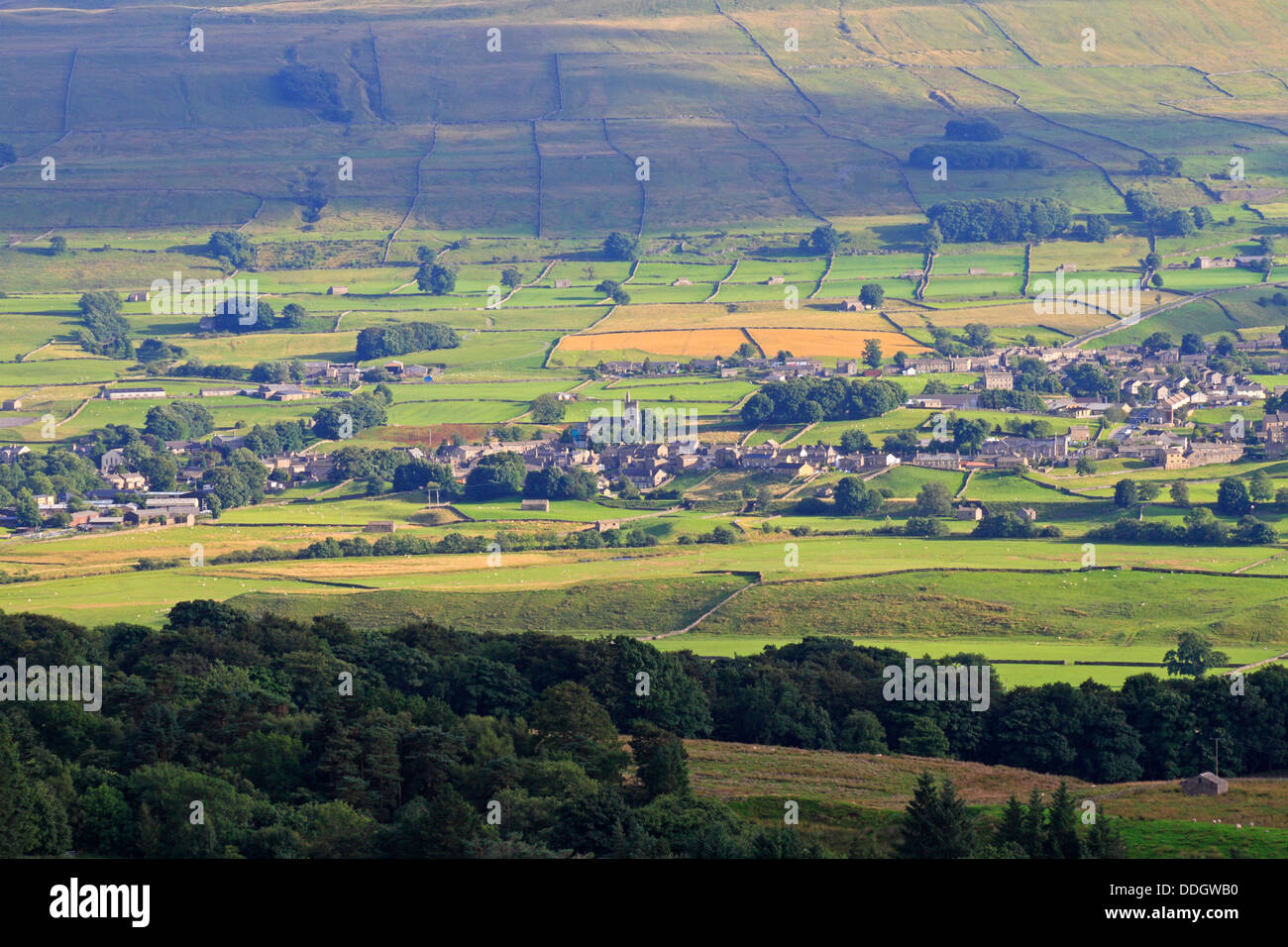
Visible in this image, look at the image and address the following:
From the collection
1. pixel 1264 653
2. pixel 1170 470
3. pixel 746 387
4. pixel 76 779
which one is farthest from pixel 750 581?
pixel 746 387

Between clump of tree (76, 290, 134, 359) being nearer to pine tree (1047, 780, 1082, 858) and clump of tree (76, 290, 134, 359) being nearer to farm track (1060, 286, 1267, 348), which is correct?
farm track (1060, 286, 1267, 348)

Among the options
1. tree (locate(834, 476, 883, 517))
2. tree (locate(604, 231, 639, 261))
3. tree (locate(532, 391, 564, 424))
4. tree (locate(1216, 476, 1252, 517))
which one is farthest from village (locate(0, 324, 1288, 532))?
tree (locate(604, 231, 639, 261))

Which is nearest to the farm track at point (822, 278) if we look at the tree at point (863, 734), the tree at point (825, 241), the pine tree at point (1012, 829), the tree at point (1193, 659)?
the tree at point (825, 241)

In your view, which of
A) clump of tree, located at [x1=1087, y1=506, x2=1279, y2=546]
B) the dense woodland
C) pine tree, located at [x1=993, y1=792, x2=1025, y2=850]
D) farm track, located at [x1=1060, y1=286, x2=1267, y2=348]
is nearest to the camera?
pine tree, located at [x1=993, y1=792, x2=1025, y2=850]

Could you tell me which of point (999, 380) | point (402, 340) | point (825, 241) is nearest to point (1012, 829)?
point (999, 380)
